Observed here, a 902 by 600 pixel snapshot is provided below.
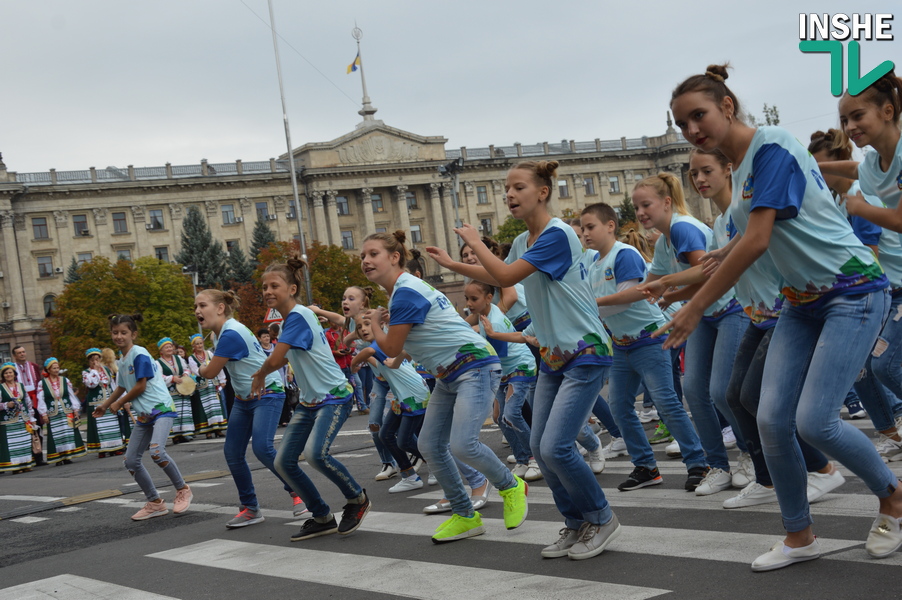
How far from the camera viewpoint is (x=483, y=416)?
20.0 feet

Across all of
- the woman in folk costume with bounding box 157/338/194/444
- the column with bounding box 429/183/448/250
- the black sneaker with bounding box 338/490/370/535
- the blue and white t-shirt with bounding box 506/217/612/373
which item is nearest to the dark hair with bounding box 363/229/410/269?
the blue and white t-shirt with bounding box 506/217/612/373

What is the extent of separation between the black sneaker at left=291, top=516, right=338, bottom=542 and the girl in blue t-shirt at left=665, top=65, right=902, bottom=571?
3.81 m

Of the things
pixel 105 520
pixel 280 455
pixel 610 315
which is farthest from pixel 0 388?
pixel 610 315

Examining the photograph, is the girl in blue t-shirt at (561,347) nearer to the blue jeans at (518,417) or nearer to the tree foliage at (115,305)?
the blue jeans at (518,417)

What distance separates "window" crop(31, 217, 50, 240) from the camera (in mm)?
83062

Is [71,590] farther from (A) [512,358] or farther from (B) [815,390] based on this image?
(B) [815,390]

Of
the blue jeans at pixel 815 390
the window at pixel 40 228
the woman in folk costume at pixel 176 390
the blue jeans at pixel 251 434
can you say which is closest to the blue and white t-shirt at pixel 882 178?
the blue jeans at pixel 815 390

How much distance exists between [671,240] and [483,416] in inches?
77.7

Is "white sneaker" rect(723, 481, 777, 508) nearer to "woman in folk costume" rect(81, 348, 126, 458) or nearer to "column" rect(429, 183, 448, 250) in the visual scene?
"woman in folk costume" rect(81, 348, 126, 458)

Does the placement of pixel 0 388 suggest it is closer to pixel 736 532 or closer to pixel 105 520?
pixel 105 520

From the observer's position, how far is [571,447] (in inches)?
206

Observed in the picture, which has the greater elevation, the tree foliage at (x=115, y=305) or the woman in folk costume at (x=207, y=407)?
the tree foliage at (x=115, y=305)

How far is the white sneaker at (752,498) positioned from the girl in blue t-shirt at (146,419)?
575 centimetres

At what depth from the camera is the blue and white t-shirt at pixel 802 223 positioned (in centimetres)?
409
